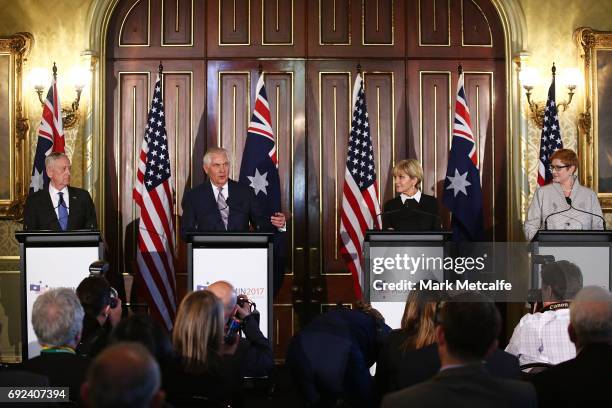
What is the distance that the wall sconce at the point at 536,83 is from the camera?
8742mm

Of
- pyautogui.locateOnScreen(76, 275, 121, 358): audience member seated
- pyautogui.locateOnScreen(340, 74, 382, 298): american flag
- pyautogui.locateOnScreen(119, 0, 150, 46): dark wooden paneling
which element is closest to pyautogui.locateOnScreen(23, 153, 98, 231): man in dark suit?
pyautogui.locateOnScreen(119, 0, 150, 46): dark wooden paneling

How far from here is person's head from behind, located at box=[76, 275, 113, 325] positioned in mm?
4738

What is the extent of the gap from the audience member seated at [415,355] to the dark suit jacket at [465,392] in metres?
1.12

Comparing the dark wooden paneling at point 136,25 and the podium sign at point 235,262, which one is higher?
the dark wooden paneling at point 136,25

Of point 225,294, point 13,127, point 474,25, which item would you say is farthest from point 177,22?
point 225,294

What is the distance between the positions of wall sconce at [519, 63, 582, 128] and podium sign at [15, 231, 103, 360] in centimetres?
438

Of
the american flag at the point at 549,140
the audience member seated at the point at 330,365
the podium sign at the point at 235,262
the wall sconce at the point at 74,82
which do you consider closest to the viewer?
the audience member seated at the point at 330,365

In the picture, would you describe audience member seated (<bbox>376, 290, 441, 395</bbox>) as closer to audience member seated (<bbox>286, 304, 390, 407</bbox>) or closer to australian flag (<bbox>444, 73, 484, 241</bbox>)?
audience member seated (<bbox>286, 304, 390, 407</bbox>)

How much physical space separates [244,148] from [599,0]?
375 centimetres

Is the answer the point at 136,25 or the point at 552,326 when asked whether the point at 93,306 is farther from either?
the point at 136,25

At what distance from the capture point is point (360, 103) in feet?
28.1

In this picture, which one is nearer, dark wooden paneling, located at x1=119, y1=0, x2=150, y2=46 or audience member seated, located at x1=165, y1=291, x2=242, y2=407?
audience member seated, located at x1=165, y1=291, x2=242, y2=407

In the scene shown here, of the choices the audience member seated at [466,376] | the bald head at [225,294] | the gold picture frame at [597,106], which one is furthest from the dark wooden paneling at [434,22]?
the audience member seated at [466,376]

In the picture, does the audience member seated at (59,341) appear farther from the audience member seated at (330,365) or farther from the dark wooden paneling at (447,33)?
the dark wooden paneling at (447,33)
